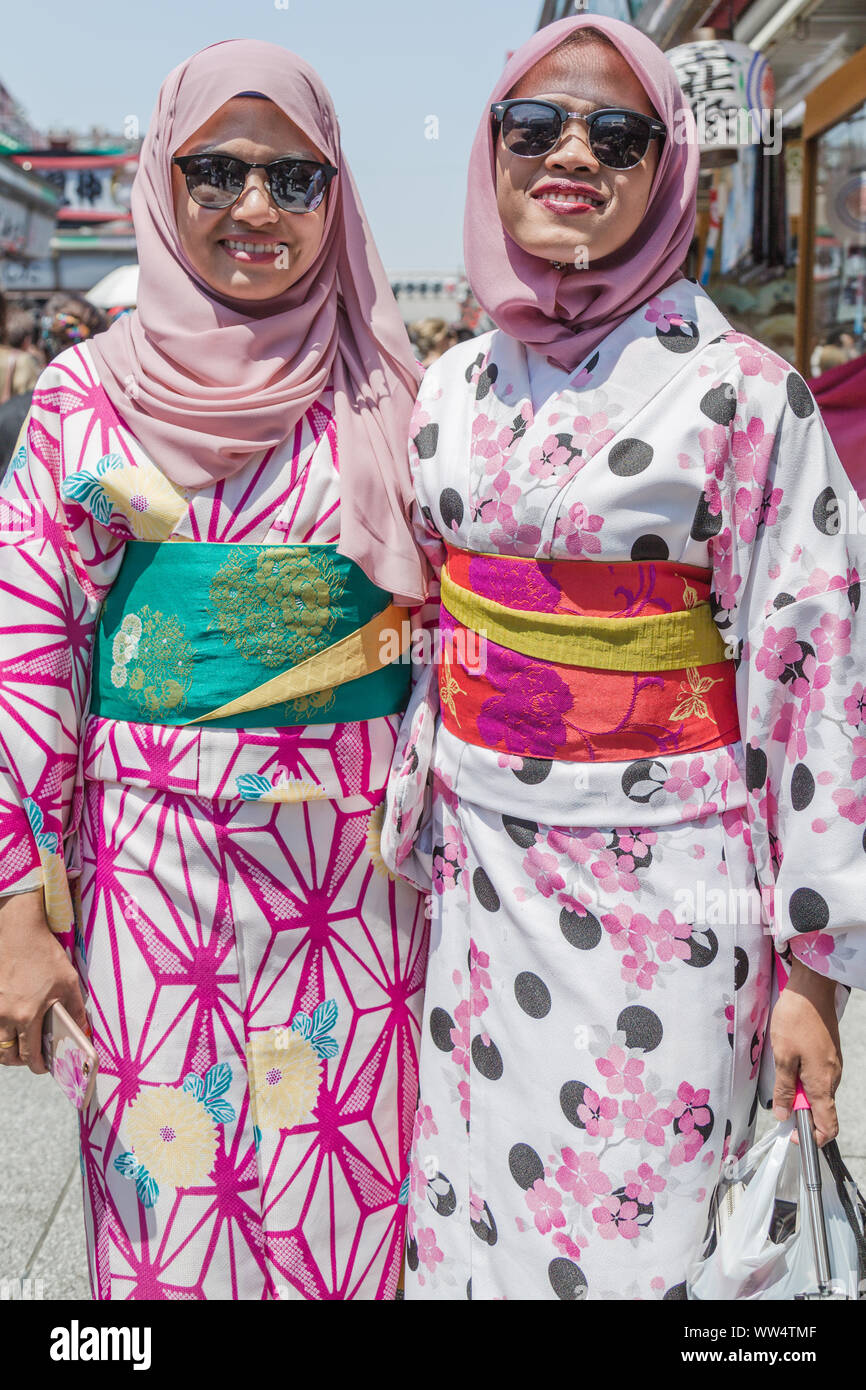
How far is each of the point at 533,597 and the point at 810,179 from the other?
472cm

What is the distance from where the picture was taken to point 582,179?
1490mm

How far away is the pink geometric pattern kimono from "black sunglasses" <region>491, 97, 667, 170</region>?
1.61 feet

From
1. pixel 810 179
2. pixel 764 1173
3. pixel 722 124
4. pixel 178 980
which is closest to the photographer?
pixel 764 1173

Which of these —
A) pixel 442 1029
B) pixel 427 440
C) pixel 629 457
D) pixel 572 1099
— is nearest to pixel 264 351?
pixel 427 440

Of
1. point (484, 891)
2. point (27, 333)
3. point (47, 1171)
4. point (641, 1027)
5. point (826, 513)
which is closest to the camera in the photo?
point (826, 513)

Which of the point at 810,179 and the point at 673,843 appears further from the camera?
the point at 810,179

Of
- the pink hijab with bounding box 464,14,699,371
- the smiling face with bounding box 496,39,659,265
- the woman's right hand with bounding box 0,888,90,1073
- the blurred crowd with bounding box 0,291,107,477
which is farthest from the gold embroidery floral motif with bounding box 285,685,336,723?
the blurred crowd with bounding box 0,291,107,477

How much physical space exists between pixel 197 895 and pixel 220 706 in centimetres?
30

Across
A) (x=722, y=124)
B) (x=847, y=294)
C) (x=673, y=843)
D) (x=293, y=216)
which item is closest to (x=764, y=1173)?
(x=673, y=843)

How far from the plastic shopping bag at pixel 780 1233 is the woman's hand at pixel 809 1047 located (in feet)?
0.11

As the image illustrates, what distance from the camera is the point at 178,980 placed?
1.71 m

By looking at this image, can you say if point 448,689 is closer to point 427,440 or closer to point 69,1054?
point 427,440
